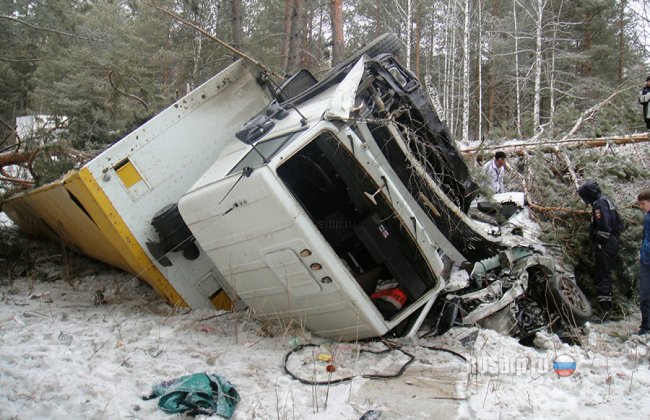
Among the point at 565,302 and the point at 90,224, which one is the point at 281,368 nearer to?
the point at 90,224

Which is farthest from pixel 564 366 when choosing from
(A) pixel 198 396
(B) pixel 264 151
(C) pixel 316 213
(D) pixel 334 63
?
(D) pixel 334 63

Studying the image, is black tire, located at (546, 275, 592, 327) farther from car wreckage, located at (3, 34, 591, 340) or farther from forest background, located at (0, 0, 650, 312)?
forest background, located at (0, 0, 650, 312)

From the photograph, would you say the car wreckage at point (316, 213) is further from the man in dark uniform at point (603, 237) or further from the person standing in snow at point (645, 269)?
the man in dark uniform at point (603, 237)

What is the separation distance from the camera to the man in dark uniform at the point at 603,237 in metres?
5.77

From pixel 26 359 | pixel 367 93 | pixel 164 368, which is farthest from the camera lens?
pixel 367 93

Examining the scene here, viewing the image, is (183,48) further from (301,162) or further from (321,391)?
(321,391)

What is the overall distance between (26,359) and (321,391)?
6.08 ft

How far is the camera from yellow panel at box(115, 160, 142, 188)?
13.9 ft

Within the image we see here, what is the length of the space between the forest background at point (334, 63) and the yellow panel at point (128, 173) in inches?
82.6

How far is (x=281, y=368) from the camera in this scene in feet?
11.1

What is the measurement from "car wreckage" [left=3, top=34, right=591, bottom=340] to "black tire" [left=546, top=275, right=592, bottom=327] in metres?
0.01

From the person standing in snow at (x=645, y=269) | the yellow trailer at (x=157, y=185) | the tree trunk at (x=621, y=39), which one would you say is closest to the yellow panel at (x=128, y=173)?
the yellow trailer at (x=157, y=185)

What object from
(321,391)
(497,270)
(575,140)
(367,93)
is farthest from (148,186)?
(575,140)

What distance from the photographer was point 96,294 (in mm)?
4969
